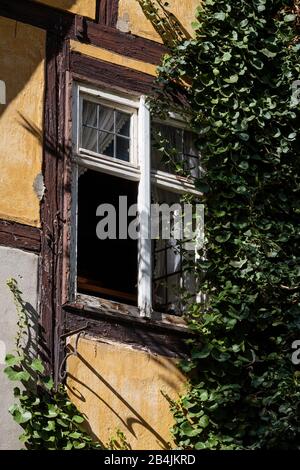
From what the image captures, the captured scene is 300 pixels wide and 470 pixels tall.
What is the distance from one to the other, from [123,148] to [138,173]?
324 millimetres

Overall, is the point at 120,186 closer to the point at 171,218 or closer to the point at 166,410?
the point at 171,218

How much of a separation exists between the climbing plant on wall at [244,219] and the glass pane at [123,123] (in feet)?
0.96

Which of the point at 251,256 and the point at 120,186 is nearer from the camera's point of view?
the point at 251,256

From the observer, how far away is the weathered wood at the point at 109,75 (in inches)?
523

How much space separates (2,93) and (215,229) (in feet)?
7.10

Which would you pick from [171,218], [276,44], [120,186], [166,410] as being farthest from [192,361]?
[276,44]

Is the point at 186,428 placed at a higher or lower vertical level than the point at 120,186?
lower

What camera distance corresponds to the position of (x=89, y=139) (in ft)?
43.5

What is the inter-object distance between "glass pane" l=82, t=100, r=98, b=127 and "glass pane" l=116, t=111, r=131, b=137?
0.78ft

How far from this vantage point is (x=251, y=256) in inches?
508

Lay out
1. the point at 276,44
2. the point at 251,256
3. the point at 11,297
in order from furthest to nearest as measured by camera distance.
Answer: the point at 276,44 < the point at 251,256 < the point at 11,297

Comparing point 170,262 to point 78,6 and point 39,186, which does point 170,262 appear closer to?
point 39,186

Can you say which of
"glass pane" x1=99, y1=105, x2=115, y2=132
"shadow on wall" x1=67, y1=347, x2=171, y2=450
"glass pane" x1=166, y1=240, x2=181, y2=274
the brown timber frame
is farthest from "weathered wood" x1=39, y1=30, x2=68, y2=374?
"glass pane" x1=166, y1=240, x2=181, y2=274

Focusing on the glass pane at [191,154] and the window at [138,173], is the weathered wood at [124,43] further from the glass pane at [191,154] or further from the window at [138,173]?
the glass pane at [191,154]
